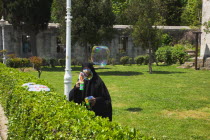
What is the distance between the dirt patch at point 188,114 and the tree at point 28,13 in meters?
20.5

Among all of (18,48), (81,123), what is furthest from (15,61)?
(81,123)

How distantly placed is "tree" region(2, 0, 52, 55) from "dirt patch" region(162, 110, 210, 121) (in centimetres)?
2048

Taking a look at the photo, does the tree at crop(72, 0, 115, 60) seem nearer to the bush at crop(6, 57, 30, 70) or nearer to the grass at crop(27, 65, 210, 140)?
the bush at crop(6, 57, 30, 70)

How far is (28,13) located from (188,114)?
21082 mm

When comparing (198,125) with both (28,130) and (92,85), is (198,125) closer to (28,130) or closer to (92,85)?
(92,85)

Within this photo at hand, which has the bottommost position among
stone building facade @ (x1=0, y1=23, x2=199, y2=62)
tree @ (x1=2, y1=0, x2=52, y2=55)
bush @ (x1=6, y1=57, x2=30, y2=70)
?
bush @ (x1=6, y1=57, x2=30, y2=70)

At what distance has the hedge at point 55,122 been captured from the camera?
3.28m

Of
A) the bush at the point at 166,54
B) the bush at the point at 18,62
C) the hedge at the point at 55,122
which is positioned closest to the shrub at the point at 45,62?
the bush at the point at 18,62

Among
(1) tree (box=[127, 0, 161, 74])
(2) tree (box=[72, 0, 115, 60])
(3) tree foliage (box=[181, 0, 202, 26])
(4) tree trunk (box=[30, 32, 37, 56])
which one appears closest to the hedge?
(1) tree (box=[127, 0, 161, 74])

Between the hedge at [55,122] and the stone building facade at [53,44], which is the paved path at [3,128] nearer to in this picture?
the hedge at [55,122]

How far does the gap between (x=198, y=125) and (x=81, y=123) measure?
5.06 meters

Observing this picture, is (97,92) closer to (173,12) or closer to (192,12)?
(192,12)

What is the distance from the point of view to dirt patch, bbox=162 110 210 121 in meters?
8.57

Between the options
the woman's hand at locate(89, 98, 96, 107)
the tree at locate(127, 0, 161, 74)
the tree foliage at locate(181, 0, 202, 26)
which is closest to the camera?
the woman's hand at locate(89, 98, 96, 107)
